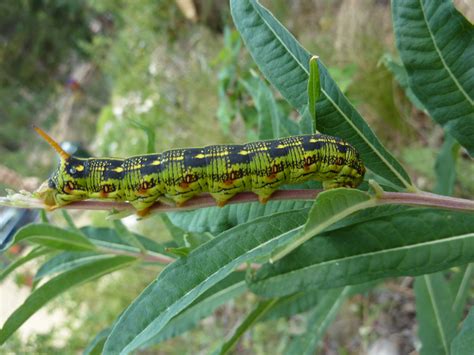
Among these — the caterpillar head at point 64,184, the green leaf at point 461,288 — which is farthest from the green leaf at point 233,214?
the green leaf at point 461,288

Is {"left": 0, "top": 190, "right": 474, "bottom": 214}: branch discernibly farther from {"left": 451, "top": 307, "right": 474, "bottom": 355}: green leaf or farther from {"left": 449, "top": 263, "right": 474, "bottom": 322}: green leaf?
{"left": 449, "top": 263, "right": 474, "bottom": 322}: green leaf

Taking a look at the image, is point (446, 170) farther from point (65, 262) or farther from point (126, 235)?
point (65, 262)

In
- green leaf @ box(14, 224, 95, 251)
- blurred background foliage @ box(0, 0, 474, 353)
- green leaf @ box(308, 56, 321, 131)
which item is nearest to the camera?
green leaf @ box(308, 56, 321, 131)

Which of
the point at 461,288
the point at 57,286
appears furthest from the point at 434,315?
the point at 57,286

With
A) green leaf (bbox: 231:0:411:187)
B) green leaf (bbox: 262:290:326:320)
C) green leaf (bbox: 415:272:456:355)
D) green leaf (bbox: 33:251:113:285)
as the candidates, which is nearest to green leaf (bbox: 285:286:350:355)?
green leaf (bbox: 262:290:326:320)

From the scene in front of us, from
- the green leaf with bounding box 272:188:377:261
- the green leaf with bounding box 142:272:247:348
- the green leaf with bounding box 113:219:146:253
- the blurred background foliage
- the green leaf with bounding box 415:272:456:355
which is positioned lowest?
the green leaf with bounding box 415:272:456:355
